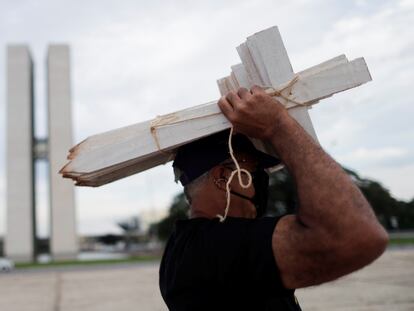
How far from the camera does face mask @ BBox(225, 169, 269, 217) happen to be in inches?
54.5

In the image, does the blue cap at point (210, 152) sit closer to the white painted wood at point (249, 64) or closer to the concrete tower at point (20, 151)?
the white painted wood at point (249, 64)

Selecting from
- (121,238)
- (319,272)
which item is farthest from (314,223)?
(121,238)

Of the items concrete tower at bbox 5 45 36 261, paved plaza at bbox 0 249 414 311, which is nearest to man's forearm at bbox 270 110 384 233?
paved plaza at bbox 0 249 414 311

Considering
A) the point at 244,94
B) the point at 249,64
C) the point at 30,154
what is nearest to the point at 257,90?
the point at 244,94

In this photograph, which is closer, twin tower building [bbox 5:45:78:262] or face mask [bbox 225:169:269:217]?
face mask [bbox 225:169:269:217]

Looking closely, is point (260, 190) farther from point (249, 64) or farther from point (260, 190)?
point (249, 64)

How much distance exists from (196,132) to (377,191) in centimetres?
4554

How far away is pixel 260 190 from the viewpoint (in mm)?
1401

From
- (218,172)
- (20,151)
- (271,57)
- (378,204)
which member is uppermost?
(20,151)

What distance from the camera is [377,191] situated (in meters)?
44.4

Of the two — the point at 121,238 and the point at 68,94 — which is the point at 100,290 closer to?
the point at 68,94

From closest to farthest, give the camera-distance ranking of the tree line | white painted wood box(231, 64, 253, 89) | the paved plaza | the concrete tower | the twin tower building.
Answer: white painted wood box(231, 64, 253, 89) → the paved plaza → the twin tower building → the concrete tower → the tree line

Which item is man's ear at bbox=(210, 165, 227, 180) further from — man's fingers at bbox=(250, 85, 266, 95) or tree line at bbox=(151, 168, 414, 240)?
tree line at bbox=(151, 168, 414, 240)

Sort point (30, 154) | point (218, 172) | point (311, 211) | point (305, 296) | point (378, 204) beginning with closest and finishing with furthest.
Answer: point (311, 211)
point (218, 172)
point (305, 296)
point (30, 154)
point (378, 204)
